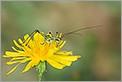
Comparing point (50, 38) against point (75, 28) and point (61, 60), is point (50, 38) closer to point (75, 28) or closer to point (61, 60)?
point (61, 60)

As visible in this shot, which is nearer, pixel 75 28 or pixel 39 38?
pixel 39 38

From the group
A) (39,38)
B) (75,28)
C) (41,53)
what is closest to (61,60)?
(41,53)

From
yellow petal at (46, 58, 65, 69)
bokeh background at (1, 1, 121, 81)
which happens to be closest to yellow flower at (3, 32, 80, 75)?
yellow petal at (46, 58, 65, 69)

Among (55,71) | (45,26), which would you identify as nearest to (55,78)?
(55,71)

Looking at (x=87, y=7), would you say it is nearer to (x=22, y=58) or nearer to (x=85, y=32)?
(x=85, y=32)

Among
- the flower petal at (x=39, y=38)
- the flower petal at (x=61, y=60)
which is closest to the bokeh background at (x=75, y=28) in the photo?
the flower petal at (x=39, y=38)
